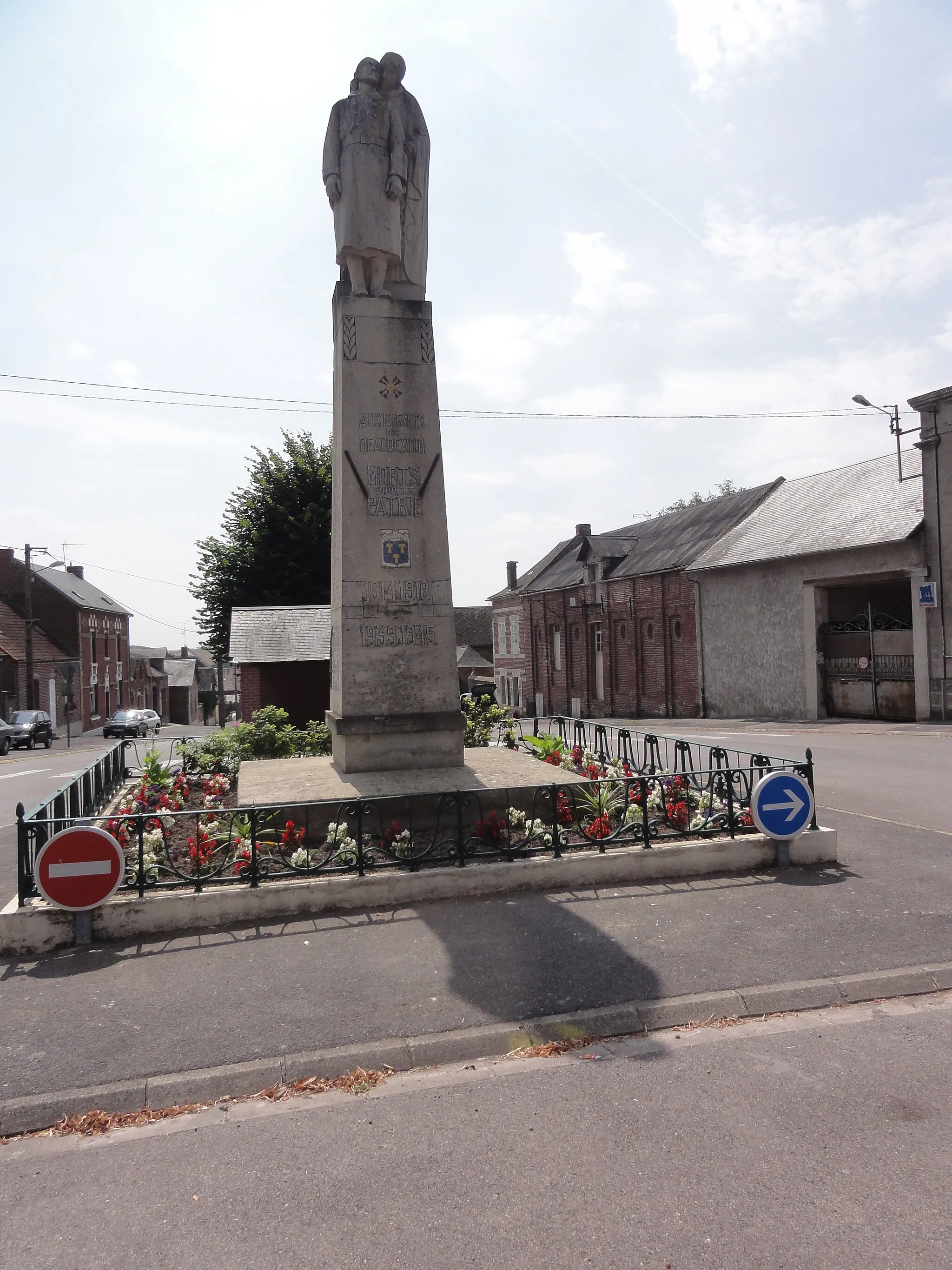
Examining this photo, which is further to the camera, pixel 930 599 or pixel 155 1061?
pixel 930 599

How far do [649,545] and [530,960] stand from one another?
34.0 metres

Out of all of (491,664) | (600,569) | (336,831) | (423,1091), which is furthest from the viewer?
(491,664)

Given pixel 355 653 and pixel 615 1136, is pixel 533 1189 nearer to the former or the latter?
pixel 615 1136

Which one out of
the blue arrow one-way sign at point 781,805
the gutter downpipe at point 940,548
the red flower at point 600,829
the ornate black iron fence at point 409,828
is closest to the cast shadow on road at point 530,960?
the ornate black iron fence at point 409,828

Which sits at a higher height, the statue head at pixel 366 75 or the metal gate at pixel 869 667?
the statue head at pixel 366 75

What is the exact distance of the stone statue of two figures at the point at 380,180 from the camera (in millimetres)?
8508

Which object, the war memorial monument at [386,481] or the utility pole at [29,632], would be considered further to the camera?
the utility pole at [29,632]

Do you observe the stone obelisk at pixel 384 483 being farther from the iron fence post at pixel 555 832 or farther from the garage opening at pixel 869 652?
the garage opening at pixel 869 652

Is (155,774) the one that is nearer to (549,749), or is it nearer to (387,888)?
(549,749)

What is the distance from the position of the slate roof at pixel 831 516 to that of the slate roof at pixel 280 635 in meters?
15.1

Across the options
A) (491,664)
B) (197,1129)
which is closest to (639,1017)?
(197,1129)

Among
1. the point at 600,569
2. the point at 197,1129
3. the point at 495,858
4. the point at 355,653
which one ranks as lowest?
the point at 197,1129

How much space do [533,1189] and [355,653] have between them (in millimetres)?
5692

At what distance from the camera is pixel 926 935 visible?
5.39 m
